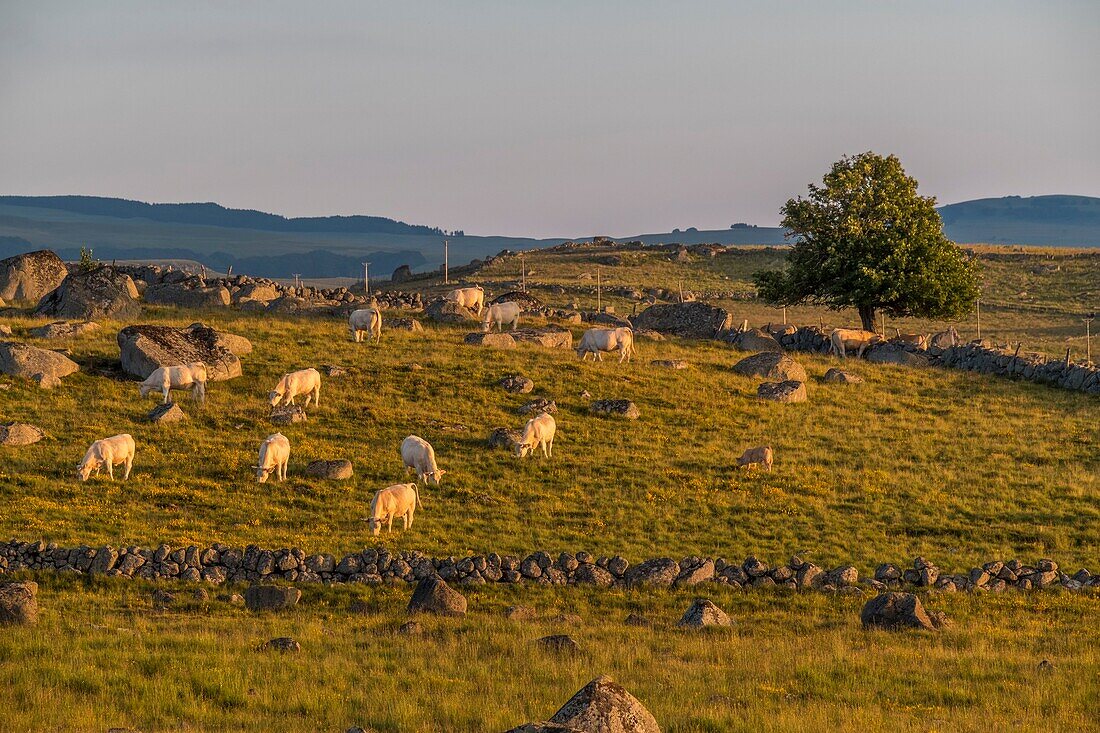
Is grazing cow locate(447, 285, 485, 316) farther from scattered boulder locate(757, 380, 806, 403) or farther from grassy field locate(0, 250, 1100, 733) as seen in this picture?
scattered boulder locate(757, 380, 806, 403)

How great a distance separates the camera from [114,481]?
1234 inches

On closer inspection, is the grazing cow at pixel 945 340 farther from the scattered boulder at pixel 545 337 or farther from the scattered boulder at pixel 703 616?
the scattered boulder at pixel 703 616

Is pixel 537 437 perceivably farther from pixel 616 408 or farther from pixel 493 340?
pixel 493 340

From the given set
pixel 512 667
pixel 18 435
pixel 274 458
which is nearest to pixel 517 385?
pixel 274 458

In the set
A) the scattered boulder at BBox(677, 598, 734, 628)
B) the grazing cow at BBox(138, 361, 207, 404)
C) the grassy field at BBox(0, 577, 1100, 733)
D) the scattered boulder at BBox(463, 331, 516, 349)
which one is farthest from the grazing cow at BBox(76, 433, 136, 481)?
the scattered boulder at BBox(463, 331, 516, 349)

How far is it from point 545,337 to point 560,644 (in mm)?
34821

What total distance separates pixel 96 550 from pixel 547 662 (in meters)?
12.2

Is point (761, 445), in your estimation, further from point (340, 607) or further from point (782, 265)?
point (782, 265)

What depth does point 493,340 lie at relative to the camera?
169 feet

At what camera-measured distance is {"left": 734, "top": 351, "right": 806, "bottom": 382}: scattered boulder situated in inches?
1930

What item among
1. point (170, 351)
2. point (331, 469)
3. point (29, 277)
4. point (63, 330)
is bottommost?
point (331, 469)

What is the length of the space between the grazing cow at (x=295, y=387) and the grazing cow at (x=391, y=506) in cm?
1140

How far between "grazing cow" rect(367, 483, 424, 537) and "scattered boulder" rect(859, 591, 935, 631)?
12.0m

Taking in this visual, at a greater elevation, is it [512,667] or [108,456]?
[108,456]
